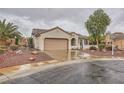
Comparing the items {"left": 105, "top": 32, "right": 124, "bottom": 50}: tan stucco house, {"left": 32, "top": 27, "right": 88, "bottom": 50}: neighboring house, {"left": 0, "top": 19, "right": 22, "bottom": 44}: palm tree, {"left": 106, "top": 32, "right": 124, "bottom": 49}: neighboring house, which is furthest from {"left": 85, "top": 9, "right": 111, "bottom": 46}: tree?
{"left": 0, "top": 19, "right": 22, "bottom": 44}: palm tree

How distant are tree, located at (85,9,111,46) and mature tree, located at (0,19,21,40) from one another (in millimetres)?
4912

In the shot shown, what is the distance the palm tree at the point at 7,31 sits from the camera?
11.6 meters

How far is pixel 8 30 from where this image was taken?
1200cm

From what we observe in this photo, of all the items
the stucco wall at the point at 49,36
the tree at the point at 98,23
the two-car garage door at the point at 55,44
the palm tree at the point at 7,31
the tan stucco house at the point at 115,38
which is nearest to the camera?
the palm tree at the point at 7,31

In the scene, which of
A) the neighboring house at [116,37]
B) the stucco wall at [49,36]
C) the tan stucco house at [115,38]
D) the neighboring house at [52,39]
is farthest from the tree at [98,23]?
the stucco wall at [49,36]

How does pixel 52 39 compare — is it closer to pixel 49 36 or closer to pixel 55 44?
pixel 49 36

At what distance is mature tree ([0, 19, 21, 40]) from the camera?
11.6 metres

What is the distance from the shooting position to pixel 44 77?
30.4ft

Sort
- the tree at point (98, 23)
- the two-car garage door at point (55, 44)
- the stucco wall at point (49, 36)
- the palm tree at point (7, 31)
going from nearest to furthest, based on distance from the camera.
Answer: the palm tree at point (7, 31) < the tree at point (98, 23) < the two-car garage door at point (55, 44) < the stucco wall at point (49, 36)

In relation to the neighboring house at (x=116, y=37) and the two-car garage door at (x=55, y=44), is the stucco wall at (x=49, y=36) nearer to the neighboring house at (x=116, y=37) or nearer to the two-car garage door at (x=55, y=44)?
the two-car garage door at (x=55, y=44)

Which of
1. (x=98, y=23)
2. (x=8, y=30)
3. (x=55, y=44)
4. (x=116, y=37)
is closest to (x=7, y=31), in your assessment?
(x=8, y=30)

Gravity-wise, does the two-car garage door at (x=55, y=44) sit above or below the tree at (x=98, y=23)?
below
